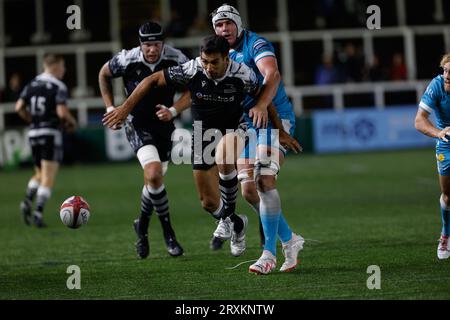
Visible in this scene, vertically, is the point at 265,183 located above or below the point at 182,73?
below

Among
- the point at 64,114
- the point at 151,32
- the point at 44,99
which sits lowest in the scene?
the point at 64,114

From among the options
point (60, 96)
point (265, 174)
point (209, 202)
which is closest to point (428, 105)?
point (265, 174)

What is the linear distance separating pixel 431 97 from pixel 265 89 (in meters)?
1.69

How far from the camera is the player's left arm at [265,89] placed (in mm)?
8500

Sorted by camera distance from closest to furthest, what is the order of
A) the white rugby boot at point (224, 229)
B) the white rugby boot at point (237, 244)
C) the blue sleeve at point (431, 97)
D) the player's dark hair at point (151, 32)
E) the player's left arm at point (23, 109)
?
the blue sleeve at point (431, 97)
the white rugby boot at point (237, 244)
the white rugby boot at point (224, 229)
the player's dark hair at point (151, 32)
the player's left arm at point (23, 109)

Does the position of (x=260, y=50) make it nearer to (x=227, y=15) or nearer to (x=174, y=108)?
(x=227, y=15)

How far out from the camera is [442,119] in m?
9.42

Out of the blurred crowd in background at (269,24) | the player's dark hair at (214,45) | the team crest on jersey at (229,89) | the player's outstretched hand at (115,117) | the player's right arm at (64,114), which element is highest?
the blurred crowd in background at (269,24)

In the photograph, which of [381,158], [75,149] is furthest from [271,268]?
[75,149]

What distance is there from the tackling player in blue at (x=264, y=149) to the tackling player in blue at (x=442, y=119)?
129 centimetres

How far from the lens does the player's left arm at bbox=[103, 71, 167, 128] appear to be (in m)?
9.24

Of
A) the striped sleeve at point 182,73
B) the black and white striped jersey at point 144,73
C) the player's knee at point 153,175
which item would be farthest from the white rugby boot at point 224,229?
the striped sleeve at point 182,73

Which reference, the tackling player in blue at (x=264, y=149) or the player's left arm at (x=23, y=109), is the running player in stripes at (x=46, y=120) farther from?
the tackling player in blue at (x=264, y=149)
